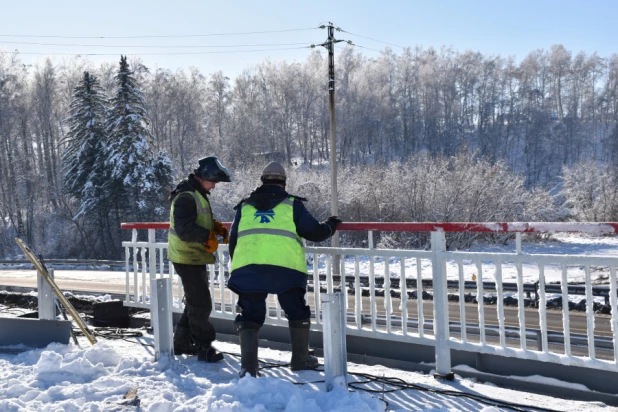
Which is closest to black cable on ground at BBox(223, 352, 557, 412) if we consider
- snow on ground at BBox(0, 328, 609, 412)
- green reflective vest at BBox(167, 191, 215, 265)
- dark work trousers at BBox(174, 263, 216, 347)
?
snow on ground at BBox(0, 328, 609, 412)

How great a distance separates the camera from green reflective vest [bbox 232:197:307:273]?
4488mm

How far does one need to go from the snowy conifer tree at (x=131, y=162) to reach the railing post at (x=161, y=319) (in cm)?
2911

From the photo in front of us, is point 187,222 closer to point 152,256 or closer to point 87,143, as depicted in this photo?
point 152,256

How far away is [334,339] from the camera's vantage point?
4141 mm

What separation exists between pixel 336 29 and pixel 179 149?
1620 inches

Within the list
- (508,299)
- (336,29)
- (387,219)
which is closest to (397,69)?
(387,219)

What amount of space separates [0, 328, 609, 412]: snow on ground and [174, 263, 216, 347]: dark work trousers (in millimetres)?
262

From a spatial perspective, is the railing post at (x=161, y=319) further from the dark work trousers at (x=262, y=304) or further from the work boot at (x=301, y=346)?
the work boot at (x=301, y=346)

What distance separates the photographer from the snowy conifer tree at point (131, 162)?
33.3m

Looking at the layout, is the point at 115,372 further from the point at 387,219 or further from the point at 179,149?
the point at 179,149

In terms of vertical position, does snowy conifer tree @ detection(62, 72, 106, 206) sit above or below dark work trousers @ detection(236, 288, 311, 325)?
above

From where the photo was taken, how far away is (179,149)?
59250 mm

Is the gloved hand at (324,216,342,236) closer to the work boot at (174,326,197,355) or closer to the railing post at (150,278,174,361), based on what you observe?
the railing post at (150,278,174,361)

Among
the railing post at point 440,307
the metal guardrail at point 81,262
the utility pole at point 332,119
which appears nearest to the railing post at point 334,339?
the railing post at point 440,307
